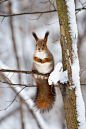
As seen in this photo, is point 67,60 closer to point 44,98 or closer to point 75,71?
point 75,71

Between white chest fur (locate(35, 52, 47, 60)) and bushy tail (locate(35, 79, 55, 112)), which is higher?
white chest fur (locate(35, 52, 47, 60))

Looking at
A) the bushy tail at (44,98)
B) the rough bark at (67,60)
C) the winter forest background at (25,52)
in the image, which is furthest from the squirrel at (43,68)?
the winter forest background at (25,52)

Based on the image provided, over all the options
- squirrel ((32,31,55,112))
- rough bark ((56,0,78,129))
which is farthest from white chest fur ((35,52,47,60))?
rough bark ((56,0,78,129))

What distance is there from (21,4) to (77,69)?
339 cm

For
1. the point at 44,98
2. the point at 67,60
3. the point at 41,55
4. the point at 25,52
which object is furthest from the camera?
the point at 25,52

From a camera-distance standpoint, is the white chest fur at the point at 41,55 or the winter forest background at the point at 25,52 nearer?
the white chest fur at the point at 41,55

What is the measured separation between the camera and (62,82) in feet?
4.33

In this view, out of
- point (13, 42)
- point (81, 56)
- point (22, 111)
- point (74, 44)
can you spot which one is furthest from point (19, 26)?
point (74, 44)

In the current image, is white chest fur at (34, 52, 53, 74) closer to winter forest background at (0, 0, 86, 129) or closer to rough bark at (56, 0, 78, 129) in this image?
rough bark at (56, 0, 78, 129)

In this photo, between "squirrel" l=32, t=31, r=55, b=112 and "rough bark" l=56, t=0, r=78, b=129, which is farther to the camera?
"squirrel" l=32, t=31, r=55, b=112

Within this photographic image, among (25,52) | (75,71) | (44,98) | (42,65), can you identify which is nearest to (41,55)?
(42,65)

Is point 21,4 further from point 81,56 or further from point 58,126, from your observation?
point 58,126

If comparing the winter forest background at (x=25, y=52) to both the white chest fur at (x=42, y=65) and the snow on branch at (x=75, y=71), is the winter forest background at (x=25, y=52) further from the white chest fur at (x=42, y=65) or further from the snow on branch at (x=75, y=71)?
the snow on branch at (x=75, y=71)

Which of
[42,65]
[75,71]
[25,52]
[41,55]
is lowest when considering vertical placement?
[75,71]
